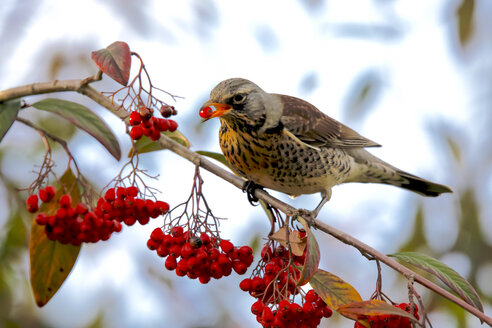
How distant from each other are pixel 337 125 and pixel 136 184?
1.58 metres

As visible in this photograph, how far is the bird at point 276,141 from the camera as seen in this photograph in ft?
8.25

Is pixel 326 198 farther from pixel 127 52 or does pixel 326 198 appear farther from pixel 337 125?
pixel 127 52

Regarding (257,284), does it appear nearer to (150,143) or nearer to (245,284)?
(245,284)

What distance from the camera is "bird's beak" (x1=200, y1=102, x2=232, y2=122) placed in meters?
2.28

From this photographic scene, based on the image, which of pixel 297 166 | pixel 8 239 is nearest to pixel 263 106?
pixel 297 166

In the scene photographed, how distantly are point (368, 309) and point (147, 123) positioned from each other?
870 millimetres

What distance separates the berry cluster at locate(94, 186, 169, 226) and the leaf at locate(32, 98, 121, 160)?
0.15m

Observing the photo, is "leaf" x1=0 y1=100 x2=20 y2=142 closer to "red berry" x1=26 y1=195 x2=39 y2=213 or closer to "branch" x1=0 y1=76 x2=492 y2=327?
"branch" x1=0 y1=76 x2=492 y2=327

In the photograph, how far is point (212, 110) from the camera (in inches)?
99.3

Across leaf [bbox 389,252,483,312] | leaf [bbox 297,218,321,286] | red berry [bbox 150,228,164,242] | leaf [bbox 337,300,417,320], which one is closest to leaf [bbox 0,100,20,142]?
red berry [bbox 150,228,164,242]

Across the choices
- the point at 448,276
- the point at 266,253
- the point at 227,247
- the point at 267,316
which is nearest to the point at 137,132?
the point at 227,247

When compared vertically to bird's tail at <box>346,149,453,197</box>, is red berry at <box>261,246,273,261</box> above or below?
below

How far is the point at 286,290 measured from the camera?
65.5 inches

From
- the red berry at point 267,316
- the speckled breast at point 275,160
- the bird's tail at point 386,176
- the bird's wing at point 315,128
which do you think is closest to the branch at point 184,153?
the red berry at point 267,316
